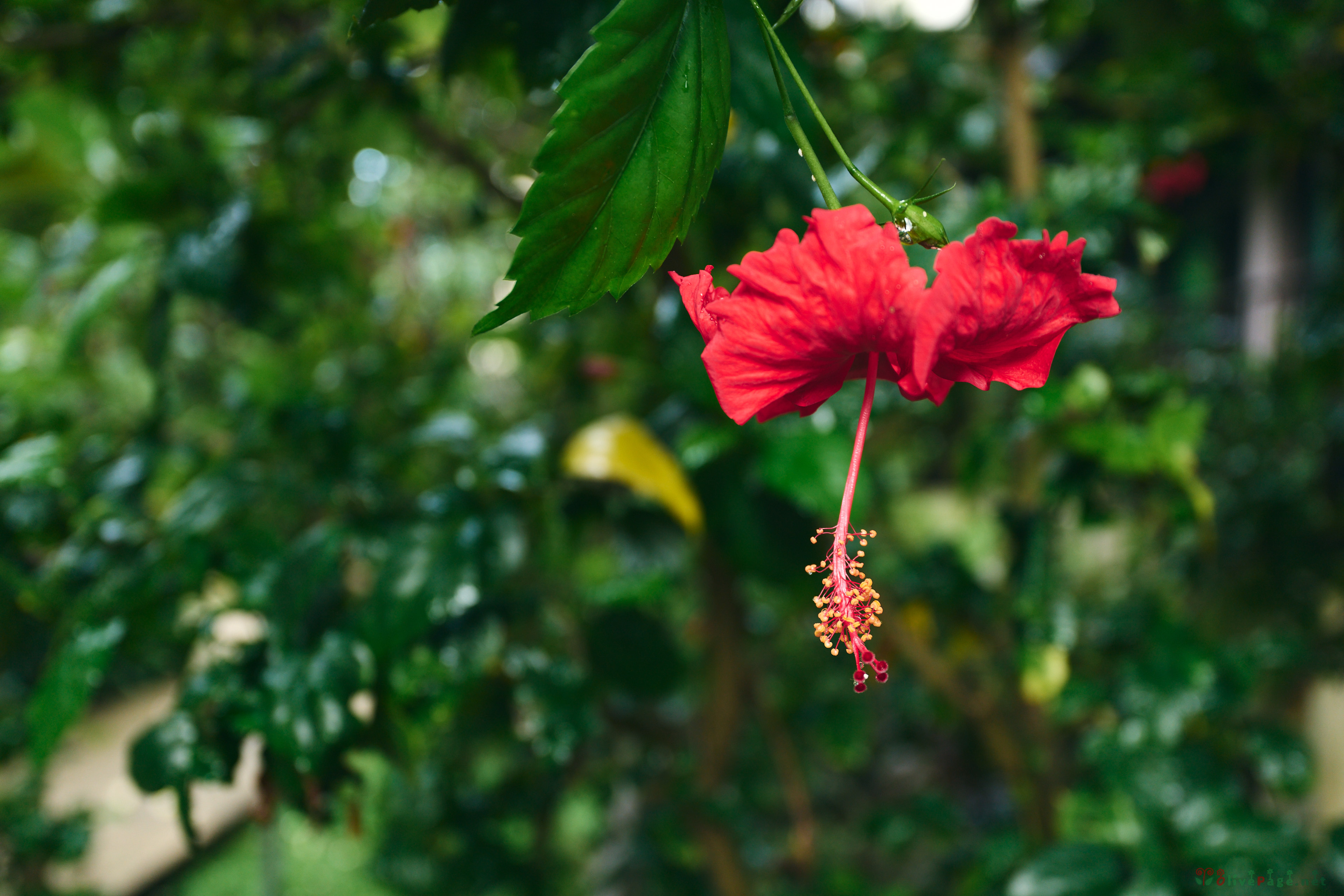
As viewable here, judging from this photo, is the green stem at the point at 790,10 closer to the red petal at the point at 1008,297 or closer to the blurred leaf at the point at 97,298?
the red petal at the point at 1008,297

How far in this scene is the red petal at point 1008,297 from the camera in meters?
0.34

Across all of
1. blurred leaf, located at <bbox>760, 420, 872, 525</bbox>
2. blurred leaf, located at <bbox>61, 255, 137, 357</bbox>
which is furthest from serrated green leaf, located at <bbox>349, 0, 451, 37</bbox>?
blurred leaf, located at <bbox>61, 255, 137, 357</bbox>

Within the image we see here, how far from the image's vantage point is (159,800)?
10.2 ft

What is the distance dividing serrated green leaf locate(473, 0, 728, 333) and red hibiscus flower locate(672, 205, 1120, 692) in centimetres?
4

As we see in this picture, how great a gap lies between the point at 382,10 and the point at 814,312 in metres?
0.30

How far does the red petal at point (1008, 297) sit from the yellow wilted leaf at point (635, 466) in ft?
1.71

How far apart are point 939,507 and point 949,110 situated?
10.8 feet

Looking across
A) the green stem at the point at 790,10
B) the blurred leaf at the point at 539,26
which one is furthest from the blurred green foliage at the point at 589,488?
the green stem at the point at 790,10

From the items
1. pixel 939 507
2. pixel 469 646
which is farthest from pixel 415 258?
pixel 939 507

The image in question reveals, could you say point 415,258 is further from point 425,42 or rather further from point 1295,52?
point 1295,52

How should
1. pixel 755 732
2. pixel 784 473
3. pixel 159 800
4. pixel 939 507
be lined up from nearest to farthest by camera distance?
pixel 784 473 < pixel 755 732 < pixel 159 800 < pixel 939 507

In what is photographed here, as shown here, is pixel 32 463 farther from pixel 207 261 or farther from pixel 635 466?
pixel 635 466

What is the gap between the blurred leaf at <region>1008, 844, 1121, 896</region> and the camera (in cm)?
95

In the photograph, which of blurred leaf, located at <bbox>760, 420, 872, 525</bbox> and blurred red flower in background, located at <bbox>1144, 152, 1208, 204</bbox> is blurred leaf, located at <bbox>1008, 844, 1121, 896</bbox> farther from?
blurred red flower in background, located at <bbox>1144, 152, 1208, 204</bbox>
